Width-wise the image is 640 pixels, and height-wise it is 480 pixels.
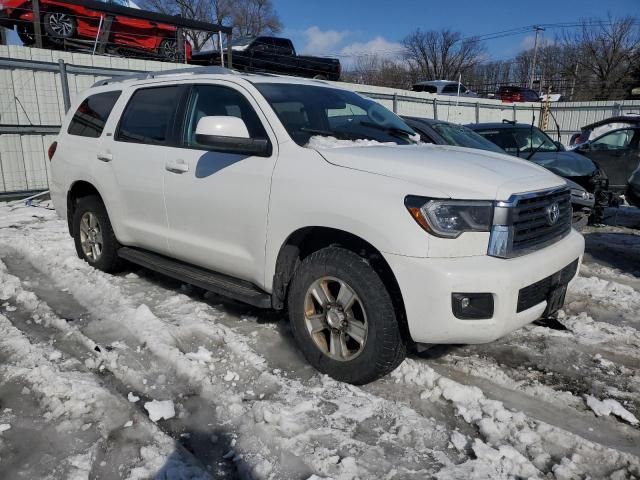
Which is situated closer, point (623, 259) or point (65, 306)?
point (65, 306)

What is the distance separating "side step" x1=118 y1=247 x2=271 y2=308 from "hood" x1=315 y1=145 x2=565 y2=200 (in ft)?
3.53

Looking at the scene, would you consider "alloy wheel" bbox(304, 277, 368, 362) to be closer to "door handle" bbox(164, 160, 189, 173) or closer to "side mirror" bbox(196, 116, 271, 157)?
"side mirror" bbox(196, 116, 271, 157)

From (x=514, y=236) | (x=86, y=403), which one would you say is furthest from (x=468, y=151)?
(x=86, y=403)

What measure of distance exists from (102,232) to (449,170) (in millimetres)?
3533

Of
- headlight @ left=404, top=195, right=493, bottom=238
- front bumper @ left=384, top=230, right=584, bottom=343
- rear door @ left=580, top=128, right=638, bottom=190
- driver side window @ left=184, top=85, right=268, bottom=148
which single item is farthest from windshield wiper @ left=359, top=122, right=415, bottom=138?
rear door @ left=580, top=128, right=638, bottom=190

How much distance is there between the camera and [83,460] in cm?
248

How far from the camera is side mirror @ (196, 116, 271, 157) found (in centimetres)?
327

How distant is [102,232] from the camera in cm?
501

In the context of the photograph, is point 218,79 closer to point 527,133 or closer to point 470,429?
point 470,429

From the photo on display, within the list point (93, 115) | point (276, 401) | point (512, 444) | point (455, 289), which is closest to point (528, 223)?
point (455, 289)

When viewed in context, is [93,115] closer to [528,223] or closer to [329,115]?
[329,115]

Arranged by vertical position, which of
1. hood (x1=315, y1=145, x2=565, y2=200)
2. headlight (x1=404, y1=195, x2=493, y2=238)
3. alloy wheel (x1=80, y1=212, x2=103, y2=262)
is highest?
hood (x1=315, y1=145, x2=565, y2=200)

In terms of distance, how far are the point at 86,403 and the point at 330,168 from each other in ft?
6.34

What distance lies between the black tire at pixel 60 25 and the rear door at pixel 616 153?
11425 millimetres
